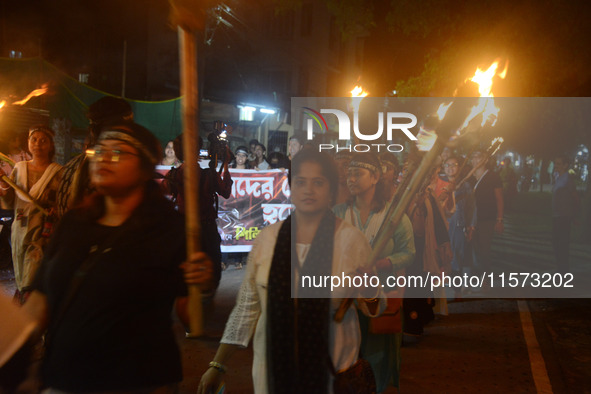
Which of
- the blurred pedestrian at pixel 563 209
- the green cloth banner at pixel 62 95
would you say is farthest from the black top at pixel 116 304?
the blurred pedestrian at pixel 563 209

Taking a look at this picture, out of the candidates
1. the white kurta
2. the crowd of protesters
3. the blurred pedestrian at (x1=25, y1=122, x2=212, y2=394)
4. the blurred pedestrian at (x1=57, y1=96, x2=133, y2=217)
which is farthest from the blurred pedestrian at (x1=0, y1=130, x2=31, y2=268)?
the blurred pedestrian at (x1=25, y1=122, x2=212, y2=394)

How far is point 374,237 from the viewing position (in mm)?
3936

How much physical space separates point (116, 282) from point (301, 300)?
918 millimetres

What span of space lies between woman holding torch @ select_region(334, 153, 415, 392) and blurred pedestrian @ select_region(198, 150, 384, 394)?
3.01ft

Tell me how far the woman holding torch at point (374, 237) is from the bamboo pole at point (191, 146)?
5.78 feet

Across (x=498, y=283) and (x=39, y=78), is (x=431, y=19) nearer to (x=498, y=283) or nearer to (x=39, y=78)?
(x=498, y=283)

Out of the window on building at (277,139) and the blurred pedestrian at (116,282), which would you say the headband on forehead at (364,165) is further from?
the window on building at (277,139)

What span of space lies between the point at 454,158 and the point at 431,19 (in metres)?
2.96

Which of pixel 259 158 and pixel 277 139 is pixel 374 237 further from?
pixel 277 139

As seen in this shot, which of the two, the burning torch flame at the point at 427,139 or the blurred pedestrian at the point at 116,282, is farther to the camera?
the burning torch flame at the point at 427,139

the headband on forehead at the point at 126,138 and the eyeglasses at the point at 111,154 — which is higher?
the headband on forehead at the point at 126,138

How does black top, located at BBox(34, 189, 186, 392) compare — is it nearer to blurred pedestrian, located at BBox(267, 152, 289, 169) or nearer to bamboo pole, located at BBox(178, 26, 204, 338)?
bamboo pole, located at BBox(178, 26, 204, 338)

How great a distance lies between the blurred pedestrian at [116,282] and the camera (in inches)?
86.4

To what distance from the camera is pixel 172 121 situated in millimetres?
11227
